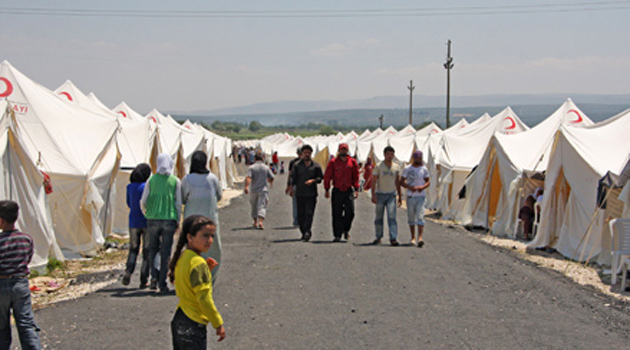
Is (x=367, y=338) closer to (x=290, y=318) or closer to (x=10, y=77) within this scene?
(x=290, y=318)

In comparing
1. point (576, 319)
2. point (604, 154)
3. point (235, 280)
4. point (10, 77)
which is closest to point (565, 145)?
point (604, 154)

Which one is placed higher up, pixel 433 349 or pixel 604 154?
pixel 604 154

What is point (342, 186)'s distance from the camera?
13.1 metres

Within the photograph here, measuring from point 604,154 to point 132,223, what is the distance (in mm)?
9525

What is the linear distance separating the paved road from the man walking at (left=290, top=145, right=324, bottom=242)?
1378 mm

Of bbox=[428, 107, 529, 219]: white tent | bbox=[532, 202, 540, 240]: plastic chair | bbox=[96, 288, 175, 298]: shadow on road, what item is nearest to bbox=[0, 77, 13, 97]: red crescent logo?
bbox=[96, 288, 175, 298]: shadow on road

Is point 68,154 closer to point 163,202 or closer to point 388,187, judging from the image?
point 163,202

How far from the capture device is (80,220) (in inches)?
492

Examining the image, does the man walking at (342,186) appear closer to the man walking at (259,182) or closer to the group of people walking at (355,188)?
the group of people walking at (355,188)

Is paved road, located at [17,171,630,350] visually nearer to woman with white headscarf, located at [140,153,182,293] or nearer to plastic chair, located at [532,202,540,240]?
woman with white headscarf, located at [140,153,182,293]

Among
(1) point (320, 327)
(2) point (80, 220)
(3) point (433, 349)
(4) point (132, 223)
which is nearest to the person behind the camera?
(3) point (433, 349)

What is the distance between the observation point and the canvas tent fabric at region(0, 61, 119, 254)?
488 inches

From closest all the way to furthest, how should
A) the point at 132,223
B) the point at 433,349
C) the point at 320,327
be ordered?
the point at 433,349 < the point at 320,327 < the point at 132,223

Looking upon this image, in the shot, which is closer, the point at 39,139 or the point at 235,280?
the point at 235,280
